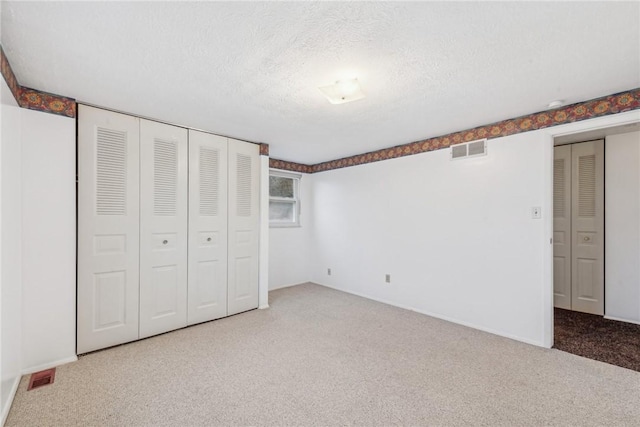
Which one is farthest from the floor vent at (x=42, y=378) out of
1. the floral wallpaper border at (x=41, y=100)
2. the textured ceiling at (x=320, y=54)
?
the textured ceiling at (x=320, y=54)

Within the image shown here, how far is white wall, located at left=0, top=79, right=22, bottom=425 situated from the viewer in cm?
173

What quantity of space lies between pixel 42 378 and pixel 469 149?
14.8 ft

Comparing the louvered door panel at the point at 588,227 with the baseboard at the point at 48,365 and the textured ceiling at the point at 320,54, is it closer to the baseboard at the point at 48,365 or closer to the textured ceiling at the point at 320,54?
the textured ceiling at the point at 320,54

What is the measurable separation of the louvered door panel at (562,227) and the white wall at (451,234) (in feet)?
5.64

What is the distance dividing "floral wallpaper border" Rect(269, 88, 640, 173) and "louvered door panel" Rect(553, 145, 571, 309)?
5.64ft

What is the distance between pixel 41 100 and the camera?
227 cm

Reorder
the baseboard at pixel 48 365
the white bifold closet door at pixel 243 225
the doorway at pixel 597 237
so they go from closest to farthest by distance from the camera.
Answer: the baseboard at pixel 48 365, the doorway at pixel 597 237, the white bifold closet door at pixel 243 225

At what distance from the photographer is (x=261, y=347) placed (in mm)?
2676

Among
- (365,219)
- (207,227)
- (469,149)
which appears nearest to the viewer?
(469,149)

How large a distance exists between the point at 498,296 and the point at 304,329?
2168 millimetres

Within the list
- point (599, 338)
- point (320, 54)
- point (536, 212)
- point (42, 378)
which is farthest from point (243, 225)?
point (599, 338)

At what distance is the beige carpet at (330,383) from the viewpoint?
175cm

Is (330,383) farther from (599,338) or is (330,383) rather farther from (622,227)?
(622,227)

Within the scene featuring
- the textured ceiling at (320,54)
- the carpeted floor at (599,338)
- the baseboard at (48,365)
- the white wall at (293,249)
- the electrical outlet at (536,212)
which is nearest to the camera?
the textured ceiling at (320,54)
